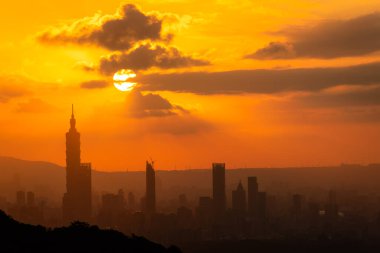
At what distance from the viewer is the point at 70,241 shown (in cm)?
4853

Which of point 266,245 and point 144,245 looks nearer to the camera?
point 144,245

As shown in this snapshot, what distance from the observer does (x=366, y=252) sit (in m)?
150

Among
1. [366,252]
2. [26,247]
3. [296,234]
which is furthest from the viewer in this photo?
[296,234]

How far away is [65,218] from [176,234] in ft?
101

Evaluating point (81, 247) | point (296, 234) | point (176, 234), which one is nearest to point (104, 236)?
point (81, 247)

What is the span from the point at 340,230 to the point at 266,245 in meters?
36.0

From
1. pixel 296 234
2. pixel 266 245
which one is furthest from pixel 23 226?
pixel 296 234

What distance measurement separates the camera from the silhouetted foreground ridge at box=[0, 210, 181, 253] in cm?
4731

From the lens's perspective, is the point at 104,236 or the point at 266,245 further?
the point at 266,245

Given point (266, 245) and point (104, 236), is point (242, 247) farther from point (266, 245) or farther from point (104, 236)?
point (104, 236)

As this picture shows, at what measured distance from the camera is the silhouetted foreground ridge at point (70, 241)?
47.3 metres

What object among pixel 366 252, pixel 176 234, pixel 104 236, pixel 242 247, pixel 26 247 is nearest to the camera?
pixel 26 247

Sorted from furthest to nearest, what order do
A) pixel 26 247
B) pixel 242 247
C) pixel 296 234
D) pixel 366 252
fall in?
pixel 296 234 < pixel 242 247 < pixel 366 252 < pixel 26 247

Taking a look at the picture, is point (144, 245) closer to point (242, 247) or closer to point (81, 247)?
point (81, 247)
